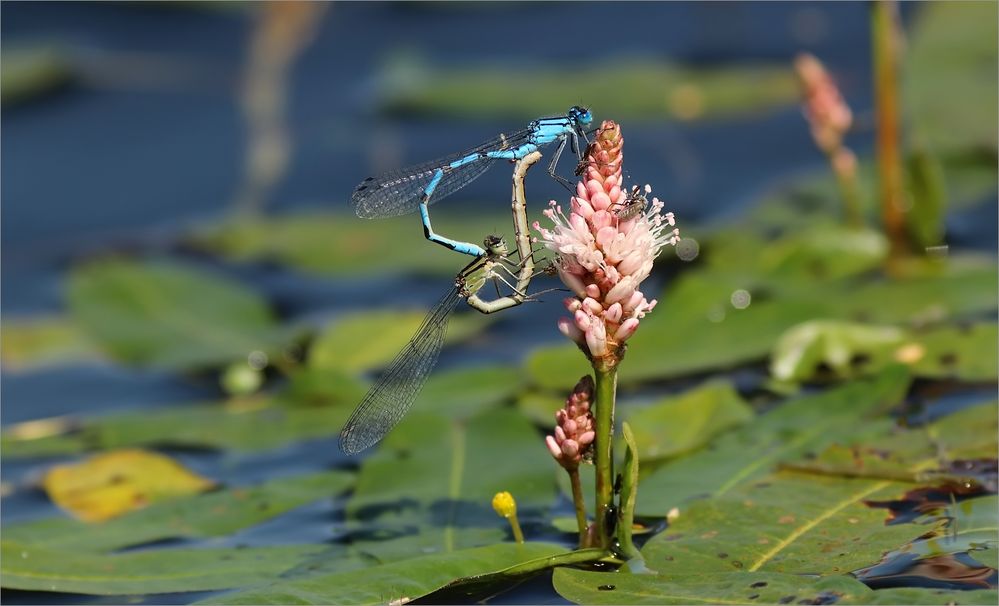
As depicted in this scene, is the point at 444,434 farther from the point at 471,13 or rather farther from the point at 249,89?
the point at 471,13

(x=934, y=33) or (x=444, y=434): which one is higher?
(x=934, y=33)

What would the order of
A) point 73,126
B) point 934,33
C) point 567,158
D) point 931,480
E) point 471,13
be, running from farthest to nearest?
point 471,13 < point 73,126 < point 934,33 < point 567,158 < point 931,480

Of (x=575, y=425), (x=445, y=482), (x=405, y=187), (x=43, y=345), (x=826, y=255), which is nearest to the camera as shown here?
(x=575, y=425)

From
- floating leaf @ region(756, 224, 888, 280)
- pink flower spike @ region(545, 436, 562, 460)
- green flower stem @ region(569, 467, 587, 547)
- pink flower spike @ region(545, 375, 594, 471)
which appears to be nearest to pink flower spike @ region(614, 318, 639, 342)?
pink flower spike @ region(545, 375, 594, 471)

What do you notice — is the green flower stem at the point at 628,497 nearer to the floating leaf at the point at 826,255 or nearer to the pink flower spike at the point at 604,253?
the pink flower spike at the point at 604,253

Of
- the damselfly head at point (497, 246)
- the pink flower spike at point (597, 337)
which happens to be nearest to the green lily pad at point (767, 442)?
the pink flower spike at point (597, 337)

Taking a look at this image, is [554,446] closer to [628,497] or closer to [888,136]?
[628,497]

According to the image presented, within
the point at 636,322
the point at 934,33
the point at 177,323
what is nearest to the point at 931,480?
the point at 636,322

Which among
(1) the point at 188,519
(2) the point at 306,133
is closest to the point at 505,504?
(1) the point at 188,519
